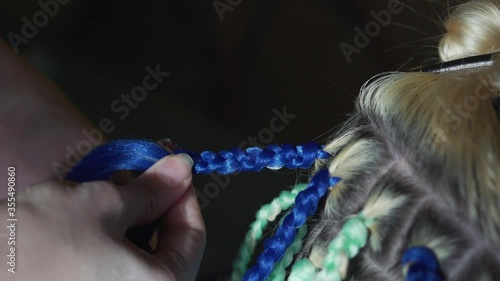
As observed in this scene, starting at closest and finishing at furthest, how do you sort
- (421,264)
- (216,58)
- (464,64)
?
(421,264) < (464,64) < (216,58)

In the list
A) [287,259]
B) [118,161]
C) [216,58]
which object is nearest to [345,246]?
[287,259]

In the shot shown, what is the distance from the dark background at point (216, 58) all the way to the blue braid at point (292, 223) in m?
0.58

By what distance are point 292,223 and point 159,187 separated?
5.0 inches

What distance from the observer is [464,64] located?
54cm

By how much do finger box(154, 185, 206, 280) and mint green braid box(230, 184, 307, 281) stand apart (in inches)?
2.8

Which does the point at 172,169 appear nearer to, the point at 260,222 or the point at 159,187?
the point at 159,187

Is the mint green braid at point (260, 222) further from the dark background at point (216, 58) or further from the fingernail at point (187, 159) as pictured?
the dark background at point (216, 58)

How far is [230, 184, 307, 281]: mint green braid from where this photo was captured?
Result: 60 centimetres

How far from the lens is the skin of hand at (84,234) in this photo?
474mm

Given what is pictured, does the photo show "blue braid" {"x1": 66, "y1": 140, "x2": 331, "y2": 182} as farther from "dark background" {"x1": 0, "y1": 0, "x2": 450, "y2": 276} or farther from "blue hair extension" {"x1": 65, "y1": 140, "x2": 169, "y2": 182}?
"dark background" {"x1": 0, "y1": 0, "x2": 450, "y2": 276}

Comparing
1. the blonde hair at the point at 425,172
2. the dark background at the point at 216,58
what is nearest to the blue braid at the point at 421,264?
the blonde hair at the point at 425,172

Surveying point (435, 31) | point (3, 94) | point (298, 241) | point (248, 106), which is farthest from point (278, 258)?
point (435, 31)

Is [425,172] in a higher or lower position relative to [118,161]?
lower

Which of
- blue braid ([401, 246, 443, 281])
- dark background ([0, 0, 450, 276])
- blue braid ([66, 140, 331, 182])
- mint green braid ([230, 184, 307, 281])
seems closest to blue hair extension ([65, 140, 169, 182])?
blue braid ([66, 140, 331, 182])
